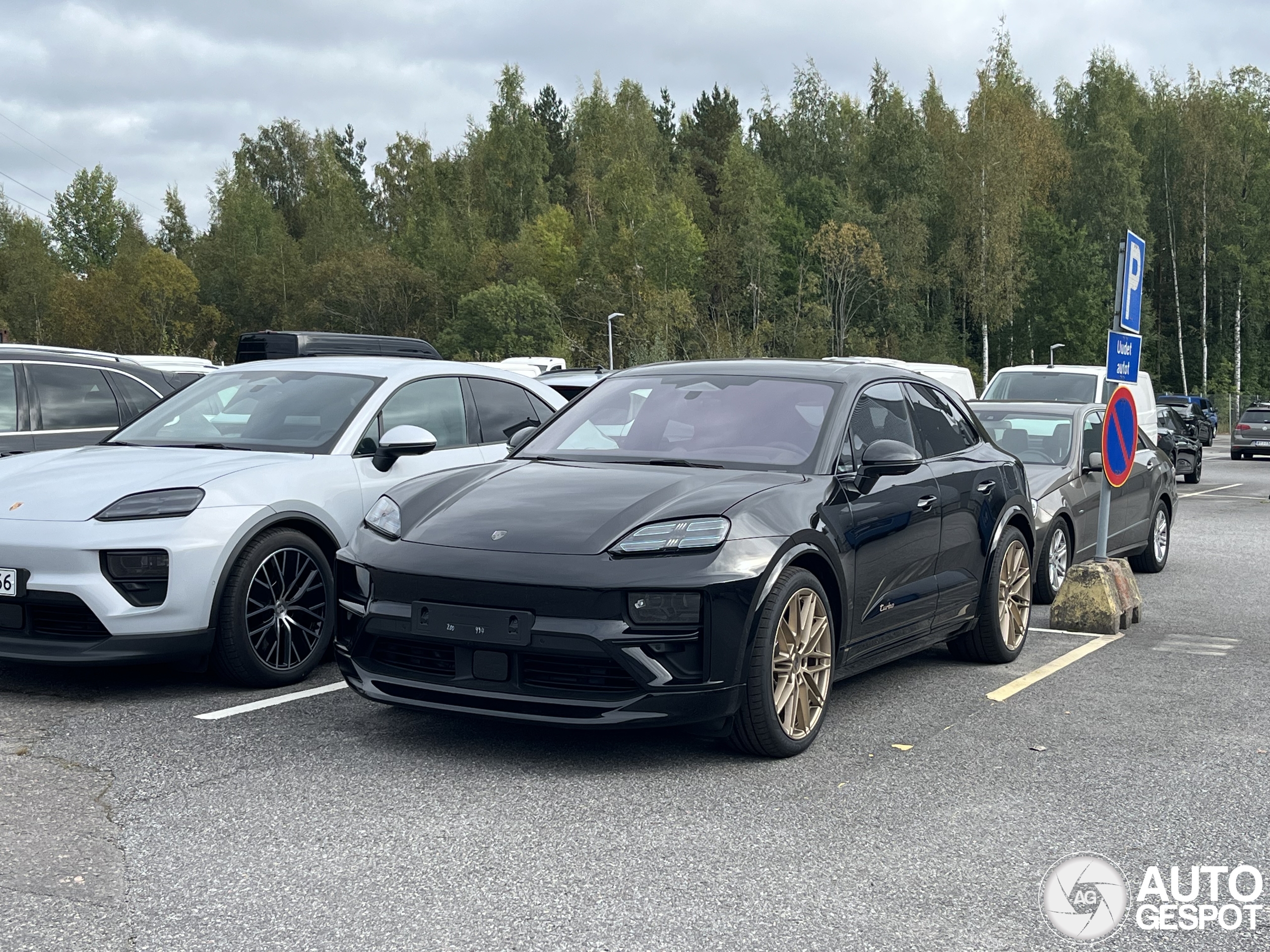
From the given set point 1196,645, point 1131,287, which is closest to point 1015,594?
point 1196,645

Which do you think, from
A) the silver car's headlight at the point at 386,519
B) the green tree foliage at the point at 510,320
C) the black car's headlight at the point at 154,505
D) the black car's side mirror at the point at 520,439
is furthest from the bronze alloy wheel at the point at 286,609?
the green tree foliage at the point at 510,320

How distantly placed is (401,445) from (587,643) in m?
2.40

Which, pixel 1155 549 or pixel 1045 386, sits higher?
pixel 1045 386

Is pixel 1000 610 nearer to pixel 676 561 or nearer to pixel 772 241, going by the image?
pixel 676 561

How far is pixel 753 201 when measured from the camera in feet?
252

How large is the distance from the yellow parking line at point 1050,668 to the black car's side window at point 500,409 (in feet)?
10.2

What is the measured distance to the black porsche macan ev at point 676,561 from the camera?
4.76 meters

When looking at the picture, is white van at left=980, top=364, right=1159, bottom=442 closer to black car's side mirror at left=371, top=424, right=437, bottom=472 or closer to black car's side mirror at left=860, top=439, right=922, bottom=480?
black car's side mirror at left=371, top=424, right=437, bottom=472

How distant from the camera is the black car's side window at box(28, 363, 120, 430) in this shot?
895 cm

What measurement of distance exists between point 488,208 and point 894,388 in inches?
3312

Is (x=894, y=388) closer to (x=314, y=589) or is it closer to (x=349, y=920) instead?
(x=314, y=589)

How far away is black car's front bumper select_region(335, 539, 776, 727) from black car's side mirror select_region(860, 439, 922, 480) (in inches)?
36.2

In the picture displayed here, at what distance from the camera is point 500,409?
814 cm

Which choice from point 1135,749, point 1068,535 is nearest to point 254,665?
point 1135,749
